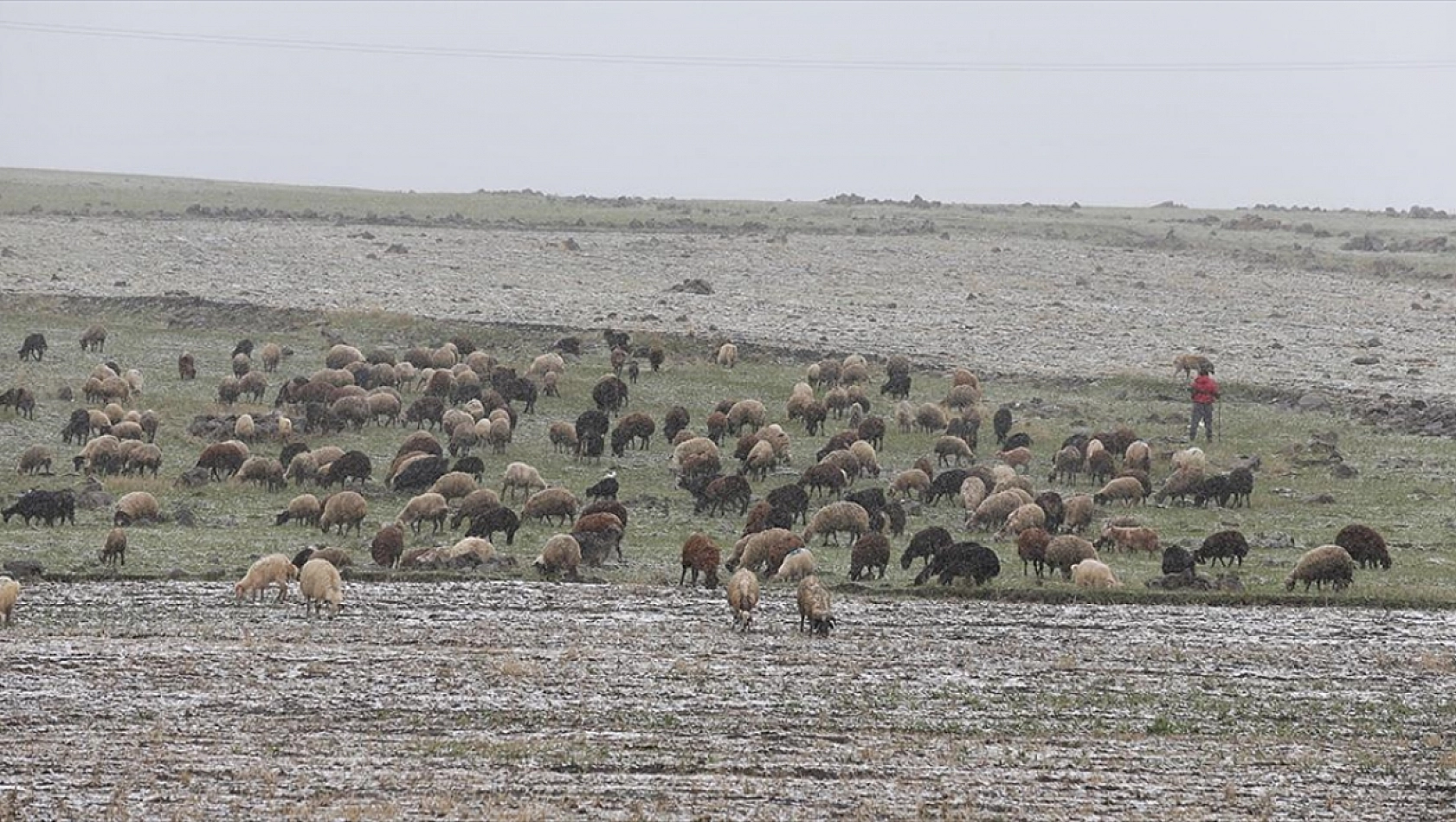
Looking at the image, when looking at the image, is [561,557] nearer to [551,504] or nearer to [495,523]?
[495,523]

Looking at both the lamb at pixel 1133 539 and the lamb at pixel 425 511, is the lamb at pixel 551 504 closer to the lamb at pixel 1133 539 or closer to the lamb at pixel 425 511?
the lamb at pixel 425 511

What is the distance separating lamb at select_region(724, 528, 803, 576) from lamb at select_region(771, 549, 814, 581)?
23 cm

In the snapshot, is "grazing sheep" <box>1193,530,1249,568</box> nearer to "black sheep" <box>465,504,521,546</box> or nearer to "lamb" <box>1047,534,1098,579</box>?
"lamb" <box>1047,534,1098,579</box>

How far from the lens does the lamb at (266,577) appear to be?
81.0 ft

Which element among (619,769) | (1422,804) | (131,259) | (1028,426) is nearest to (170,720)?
(619,769)

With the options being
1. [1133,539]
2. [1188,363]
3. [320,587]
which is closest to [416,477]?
[320,587]

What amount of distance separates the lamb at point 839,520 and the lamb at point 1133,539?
12.3ft

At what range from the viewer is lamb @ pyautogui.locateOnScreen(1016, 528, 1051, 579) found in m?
27.6

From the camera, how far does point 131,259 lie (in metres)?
64.1

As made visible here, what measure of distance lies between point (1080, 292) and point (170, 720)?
49033 mm

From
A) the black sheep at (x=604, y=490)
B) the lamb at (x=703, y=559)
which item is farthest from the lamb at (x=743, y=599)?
the black sheep at (x=604, y=490)

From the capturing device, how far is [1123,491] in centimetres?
3422

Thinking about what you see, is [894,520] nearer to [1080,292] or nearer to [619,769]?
[619,769]

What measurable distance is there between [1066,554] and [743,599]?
20.6ft
